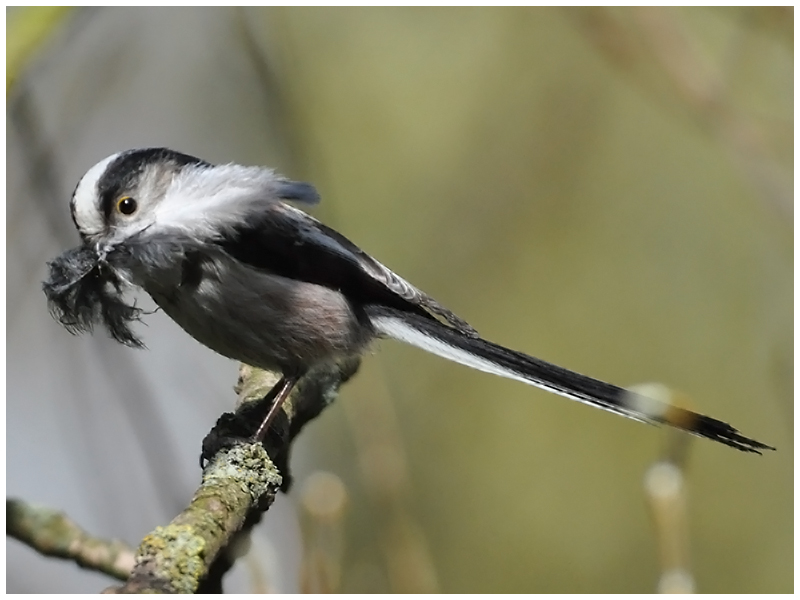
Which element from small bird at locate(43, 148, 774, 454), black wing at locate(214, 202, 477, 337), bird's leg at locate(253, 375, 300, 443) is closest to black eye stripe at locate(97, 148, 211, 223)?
small bird at locate(43, 148, 774, 454)

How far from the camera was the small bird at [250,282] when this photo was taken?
1022 millimetres

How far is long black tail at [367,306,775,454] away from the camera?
3.36ft

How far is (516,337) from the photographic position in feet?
7.11

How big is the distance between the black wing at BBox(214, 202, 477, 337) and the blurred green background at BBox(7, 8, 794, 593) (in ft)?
1.08

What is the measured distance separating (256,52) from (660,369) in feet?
4.52

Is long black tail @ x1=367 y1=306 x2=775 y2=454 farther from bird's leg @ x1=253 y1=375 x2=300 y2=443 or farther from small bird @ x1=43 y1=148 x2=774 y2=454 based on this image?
bird's leg @ x1=253 y1=375 x2=300 y2=443

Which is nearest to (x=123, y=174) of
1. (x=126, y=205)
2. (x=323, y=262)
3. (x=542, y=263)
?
(x=126, y=205)

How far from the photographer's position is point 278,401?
Result: 119cm

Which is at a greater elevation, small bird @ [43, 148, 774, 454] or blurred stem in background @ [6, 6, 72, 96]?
blurred stem in background @ [6, 6, 72, 96]

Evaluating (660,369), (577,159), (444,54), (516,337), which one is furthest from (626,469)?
(444,54)

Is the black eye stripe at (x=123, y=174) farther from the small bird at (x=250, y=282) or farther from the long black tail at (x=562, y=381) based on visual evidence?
the long black tail at (x=562, y=381)

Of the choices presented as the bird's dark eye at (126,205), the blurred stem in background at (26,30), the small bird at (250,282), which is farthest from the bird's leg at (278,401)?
the blurred stem in background at (26,30)

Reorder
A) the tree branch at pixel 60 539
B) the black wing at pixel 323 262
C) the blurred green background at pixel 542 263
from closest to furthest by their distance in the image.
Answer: the tree branch at pixel 60 539
the black wing at pixel 323 262
the blurred green background at pixel 542 263

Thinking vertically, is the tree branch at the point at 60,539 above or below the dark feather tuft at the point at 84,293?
below
